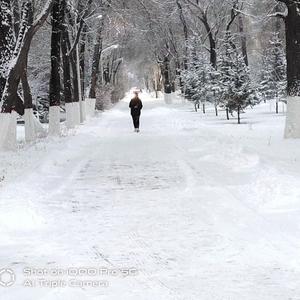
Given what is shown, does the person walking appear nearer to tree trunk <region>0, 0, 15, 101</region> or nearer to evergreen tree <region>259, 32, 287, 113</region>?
tree trunk <region>0, 0, 15, 101</region>

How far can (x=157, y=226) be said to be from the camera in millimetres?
7031

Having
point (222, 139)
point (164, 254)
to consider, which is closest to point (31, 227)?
point (164, 254)

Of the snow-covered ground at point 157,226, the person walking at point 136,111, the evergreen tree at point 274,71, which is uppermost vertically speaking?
the evergreen tree at point 274,71

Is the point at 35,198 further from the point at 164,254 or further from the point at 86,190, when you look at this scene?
the point at 164,254

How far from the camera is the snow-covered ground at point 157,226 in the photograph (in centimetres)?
499

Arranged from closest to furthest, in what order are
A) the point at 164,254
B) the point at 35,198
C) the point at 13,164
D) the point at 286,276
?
1. the point at 286,276
2. the point at 164,254
3. the point at 35,198
4. the point at 13,164

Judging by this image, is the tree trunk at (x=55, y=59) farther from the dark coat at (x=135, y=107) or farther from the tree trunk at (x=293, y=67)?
the tree trunk at (x=293, y=67)

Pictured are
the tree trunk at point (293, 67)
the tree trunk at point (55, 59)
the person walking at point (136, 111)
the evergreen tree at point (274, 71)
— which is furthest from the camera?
the evergreen tree at point (274, 71)

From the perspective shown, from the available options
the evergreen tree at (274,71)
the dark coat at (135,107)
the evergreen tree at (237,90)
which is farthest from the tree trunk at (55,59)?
the evergreen tree at (274,71)

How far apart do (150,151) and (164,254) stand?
9.45 meters

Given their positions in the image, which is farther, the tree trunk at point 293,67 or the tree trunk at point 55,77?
the tree trunk at point 55,77

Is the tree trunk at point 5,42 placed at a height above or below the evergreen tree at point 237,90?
above

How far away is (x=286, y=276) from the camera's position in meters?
5.17

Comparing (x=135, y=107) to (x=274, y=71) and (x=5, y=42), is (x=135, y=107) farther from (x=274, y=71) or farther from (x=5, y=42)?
(x=274, y=71)
